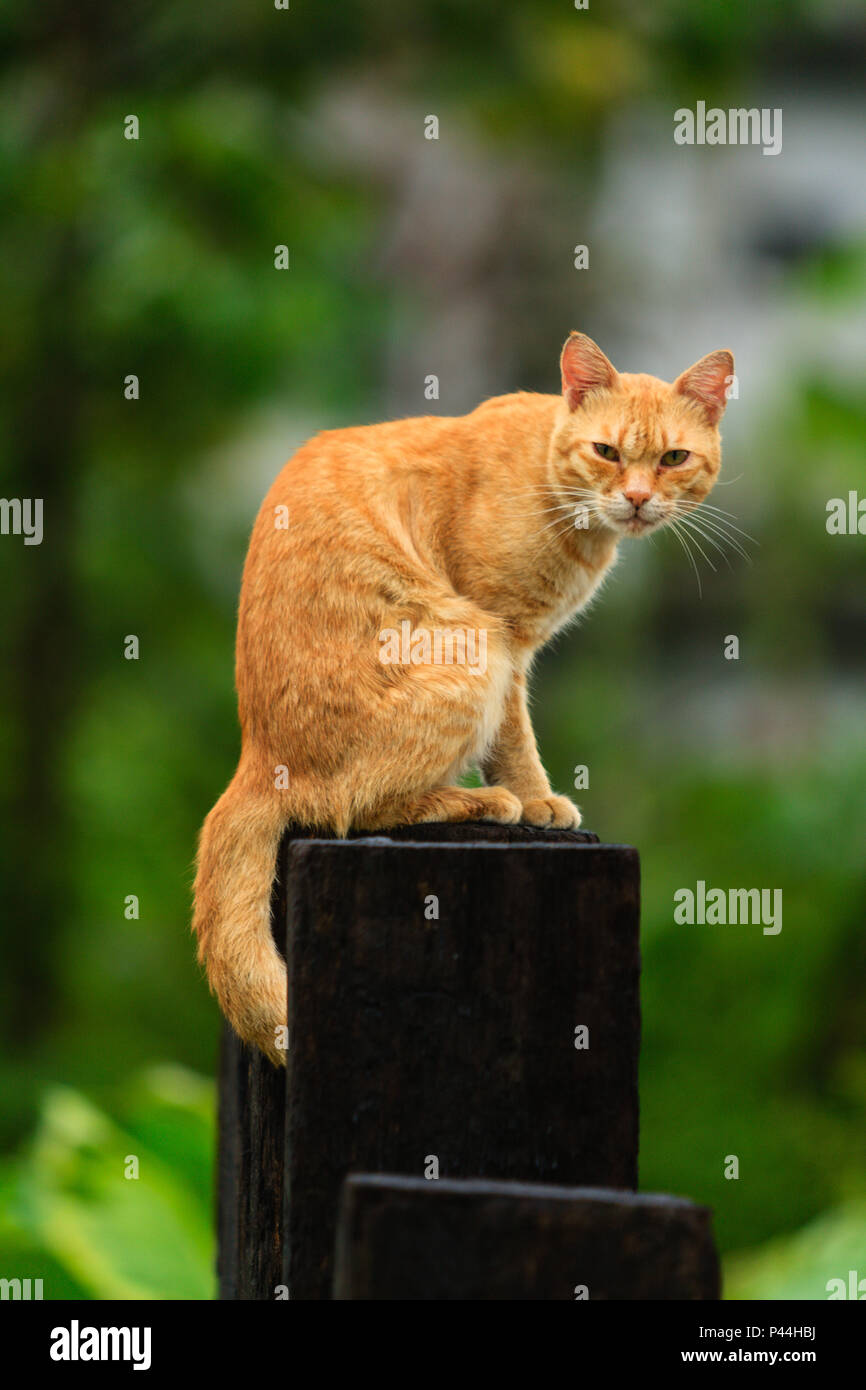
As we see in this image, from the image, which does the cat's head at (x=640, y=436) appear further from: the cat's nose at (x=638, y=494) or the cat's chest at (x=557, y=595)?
the cat's chest at (x=557, y=595)

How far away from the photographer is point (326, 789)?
2258 mm

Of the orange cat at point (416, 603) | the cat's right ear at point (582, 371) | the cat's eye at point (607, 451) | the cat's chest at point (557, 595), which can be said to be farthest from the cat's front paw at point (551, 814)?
the cat's right ear at point (582, 371)

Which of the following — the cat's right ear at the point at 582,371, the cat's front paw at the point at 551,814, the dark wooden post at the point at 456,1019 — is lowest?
the dark wooden post at the point at 456,1019

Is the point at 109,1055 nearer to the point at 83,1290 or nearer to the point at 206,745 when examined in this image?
the point at 206,745

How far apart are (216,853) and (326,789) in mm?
218

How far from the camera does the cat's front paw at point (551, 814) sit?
2.60 metres

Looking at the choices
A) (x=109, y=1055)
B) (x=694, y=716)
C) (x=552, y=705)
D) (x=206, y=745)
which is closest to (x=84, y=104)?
(x=206, y=745)

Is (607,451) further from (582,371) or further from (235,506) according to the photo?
(235,506)

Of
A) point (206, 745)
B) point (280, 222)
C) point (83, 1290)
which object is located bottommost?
point (83, 1290)

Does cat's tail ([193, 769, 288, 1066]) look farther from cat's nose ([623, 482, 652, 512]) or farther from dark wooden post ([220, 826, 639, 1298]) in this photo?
cat's nose ([623, 482, 652, 512])

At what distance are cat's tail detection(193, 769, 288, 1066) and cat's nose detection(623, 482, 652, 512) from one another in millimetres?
878

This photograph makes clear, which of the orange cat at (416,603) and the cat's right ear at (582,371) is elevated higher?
the cat's right ear at (582,371)

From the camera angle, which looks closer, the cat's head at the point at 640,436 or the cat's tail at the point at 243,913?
the cat's tail at the point at 243,913

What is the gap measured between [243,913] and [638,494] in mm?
1070
